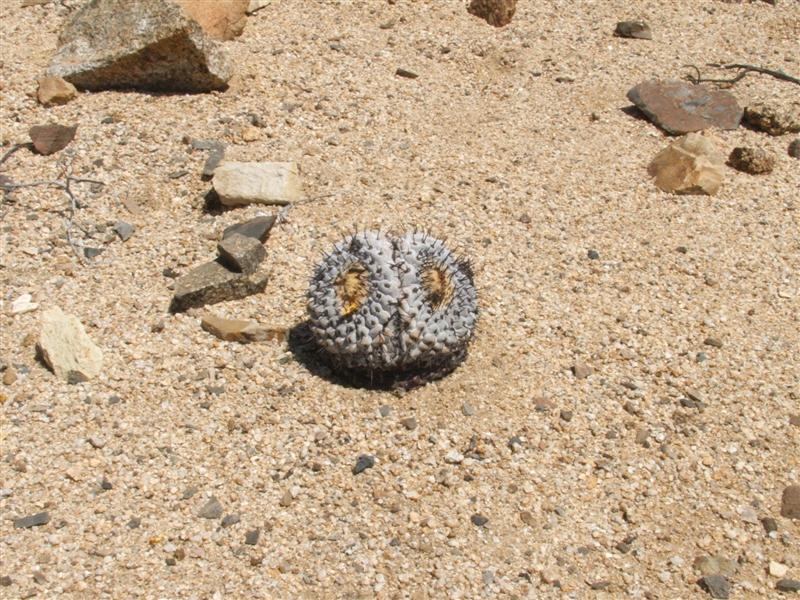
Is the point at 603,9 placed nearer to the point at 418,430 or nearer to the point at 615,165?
the point at 615,165

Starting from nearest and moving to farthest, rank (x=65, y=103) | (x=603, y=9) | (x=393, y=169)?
(x=393, y=169) < (x=65, y=103) < (x=603, y=9)

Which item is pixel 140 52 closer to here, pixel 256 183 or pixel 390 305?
pixel 256 183

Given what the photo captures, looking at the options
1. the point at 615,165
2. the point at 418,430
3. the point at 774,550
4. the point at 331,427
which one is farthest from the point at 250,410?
the point at 615,165

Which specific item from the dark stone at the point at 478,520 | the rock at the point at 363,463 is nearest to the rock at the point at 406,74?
the rock at the point at 363,463

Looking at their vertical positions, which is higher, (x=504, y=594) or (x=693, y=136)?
(x=693, y=136)

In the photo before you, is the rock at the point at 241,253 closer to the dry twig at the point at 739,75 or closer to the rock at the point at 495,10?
the rock at the point at 495,10

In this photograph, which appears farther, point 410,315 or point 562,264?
point 562,264

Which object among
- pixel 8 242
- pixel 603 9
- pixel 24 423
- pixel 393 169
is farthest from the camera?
pixel 603 9
